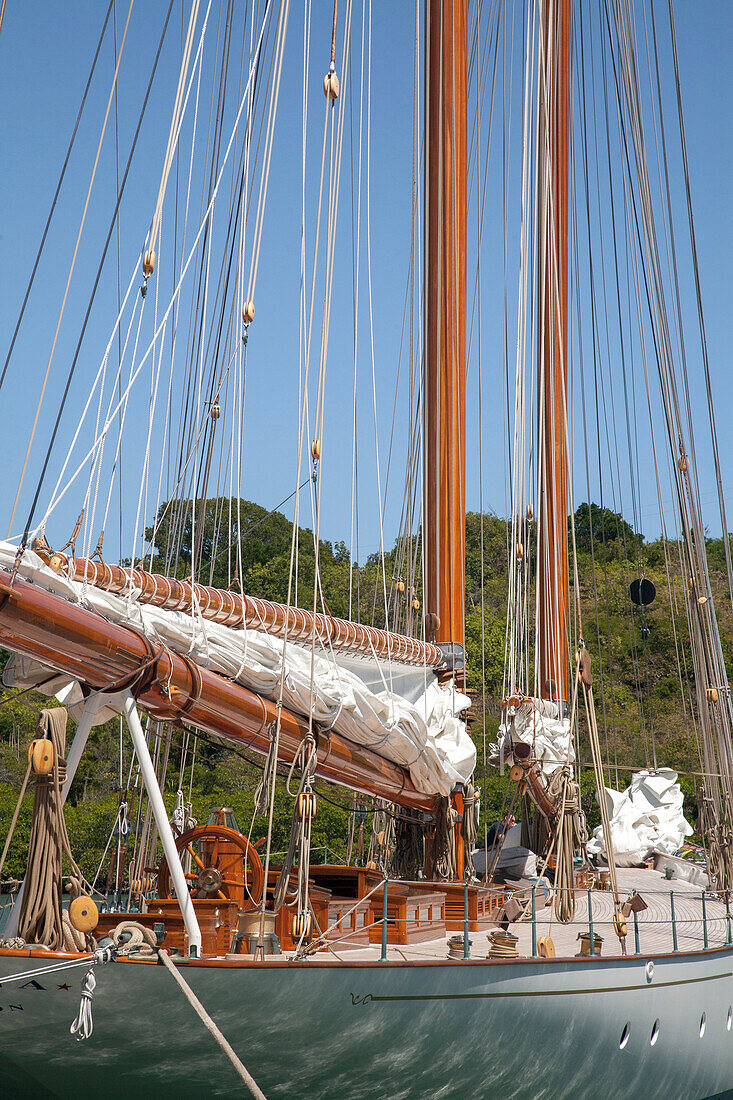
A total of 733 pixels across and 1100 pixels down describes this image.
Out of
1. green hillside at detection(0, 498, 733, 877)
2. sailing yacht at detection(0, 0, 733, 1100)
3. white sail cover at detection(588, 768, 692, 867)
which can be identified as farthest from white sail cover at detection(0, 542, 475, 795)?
green hillside at detection(0, 498, 733, 877)

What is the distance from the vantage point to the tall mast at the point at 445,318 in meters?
11.5

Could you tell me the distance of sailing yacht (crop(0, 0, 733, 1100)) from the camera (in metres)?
6.27

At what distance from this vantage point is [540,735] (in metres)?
12.3

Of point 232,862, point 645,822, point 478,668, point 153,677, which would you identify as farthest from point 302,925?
point 478,668

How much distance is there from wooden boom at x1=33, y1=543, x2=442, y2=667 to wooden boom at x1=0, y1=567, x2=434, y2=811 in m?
0.57

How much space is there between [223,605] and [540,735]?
5.28m

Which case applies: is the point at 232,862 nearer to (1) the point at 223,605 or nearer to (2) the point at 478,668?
(1) the point at 223,605

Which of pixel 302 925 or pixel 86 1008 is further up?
pixel 302 925

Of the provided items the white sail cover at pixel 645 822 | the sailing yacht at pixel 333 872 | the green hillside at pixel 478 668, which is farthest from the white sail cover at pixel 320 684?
the green hillside at pixel 478 668

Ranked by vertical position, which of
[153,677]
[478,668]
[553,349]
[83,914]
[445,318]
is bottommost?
[83,914]

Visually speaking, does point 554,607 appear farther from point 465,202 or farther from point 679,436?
point 465,202

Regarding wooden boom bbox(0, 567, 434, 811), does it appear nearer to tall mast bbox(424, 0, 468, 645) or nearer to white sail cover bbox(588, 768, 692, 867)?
tall mast bbox(424, 0, 468, 645)

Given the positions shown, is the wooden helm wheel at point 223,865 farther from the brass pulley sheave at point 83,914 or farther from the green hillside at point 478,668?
the green hillside at point 478,668

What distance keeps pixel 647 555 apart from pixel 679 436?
3667 centimetres
